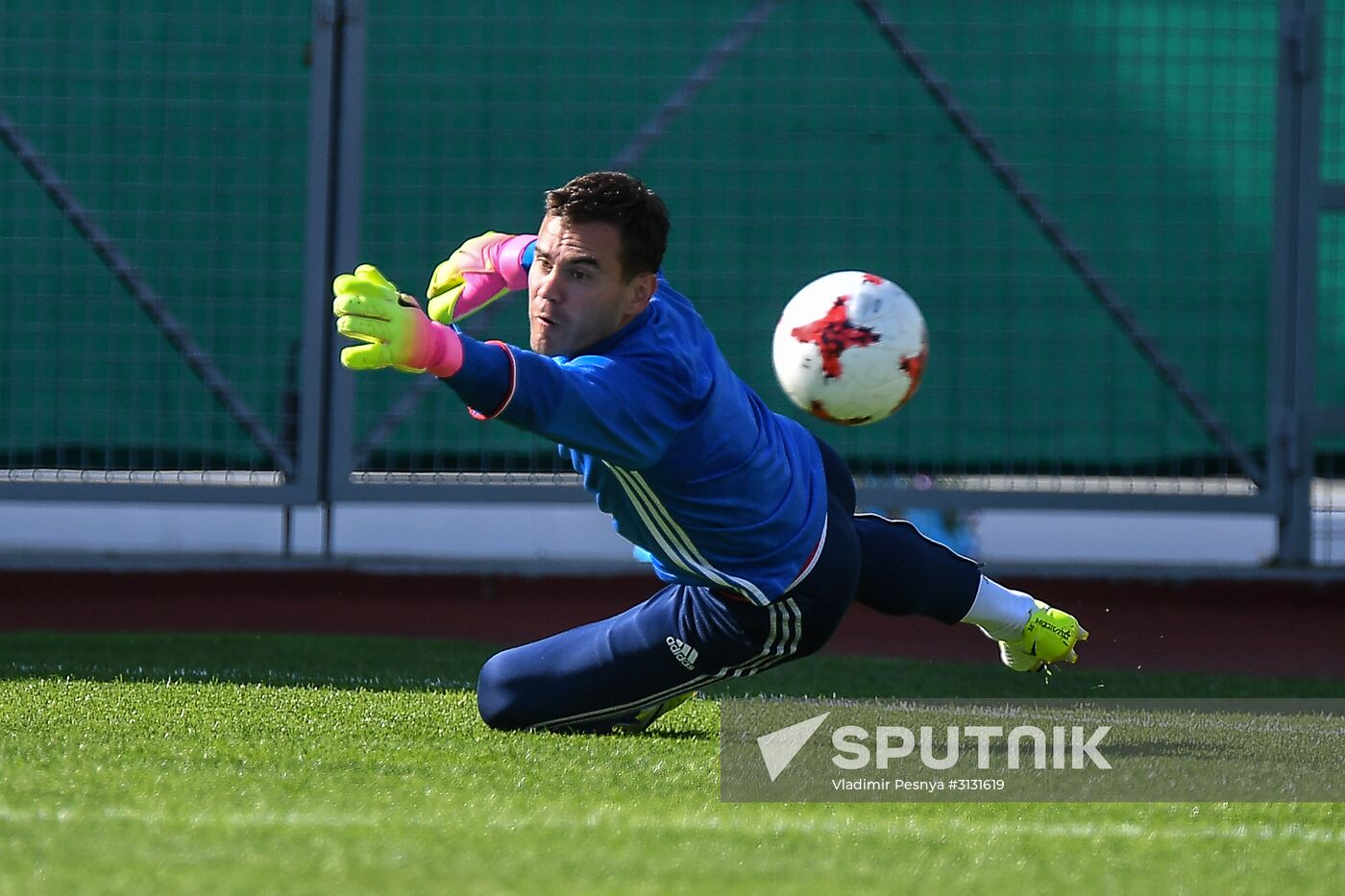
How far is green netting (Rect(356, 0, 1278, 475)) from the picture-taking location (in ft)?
25.0

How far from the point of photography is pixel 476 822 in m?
2.90

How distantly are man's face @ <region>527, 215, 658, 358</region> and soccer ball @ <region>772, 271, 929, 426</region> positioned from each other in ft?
3.14

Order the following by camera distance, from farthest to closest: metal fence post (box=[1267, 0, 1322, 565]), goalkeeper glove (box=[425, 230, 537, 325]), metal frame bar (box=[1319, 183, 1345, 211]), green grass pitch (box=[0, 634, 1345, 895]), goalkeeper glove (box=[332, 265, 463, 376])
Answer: metal frame bar (box=[1319, 183, 1345, 211]) < metal fence post (box=[1267, 0, 1322, 565]) < goalkeeper glove (box=[425, 230, 537, 325]) < goalkeeper glove (box=[332, 265, 463, 376]) < green grass pitch (box=[0, 634, 1345, 895])

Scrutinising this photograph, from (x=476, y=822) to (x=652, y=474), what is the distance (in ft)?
3.35

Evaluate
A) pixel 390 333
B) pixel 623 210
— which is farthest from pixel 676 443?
pixel 390 333

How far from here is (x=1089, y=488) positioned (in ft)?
24.8

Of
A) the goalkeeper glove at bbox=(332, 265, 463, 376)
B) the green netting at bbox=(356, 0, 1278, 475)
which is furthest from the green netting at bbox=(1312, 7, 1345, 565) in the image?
the goalkeeper glove at bbox=(332, 265, 463, 376)

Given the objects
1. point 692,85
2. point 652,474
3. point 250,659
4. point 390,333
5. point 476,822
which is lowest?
point 250,659

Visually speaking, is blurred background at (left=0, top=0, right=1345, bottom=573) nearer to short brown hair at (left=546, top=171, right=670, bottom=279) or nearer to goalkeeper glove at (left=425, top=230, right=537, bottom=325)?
goalkeeper glove at (left=425, top=230, right=537, bottom=325)

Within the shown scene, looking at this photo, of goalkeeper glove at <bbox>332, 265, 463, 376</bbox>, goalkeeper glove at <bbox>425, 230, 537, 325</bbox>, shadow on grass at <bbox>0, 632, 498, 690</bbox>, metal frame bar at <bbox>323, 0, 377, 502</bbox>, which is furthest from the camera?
metal frame bar at <bbox>323, 0, 377, 502</bbox>

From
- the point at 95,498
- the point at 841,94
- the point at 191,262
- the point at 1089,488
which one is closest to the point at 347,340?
the point at 191,262

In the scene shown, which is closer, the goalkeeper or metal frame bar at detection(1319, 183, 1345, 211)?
the goalkeeper

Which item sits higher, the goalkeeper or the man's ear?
the man's ear

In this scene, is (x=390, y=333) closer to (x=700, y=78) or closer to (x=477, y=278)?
(x=477, y=278)
